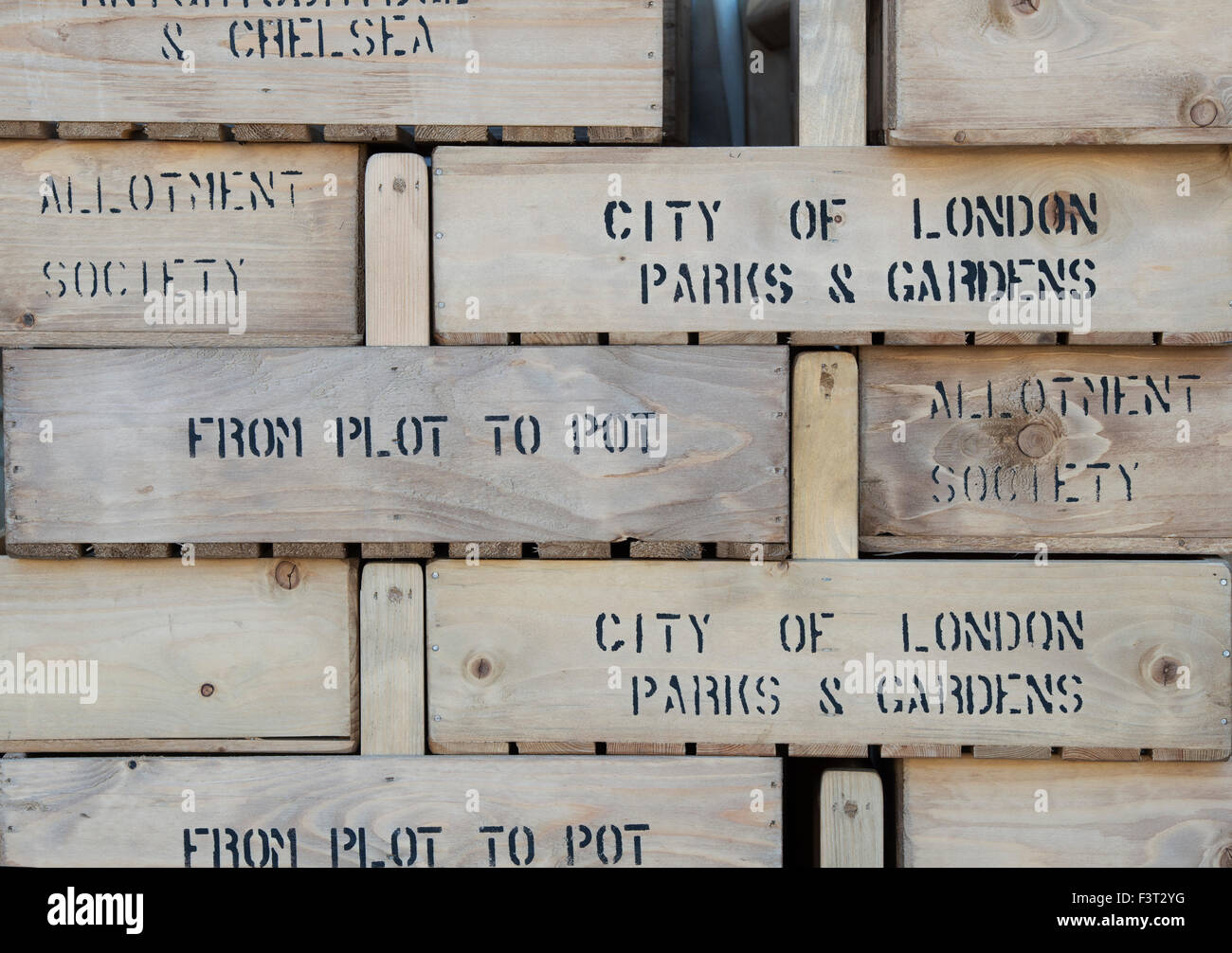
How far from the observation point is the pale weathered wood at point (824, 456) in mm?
2371

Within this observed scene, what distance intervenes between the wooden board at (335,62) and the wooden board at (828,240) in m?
0.15

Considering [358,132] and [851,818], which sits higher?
[358,132]

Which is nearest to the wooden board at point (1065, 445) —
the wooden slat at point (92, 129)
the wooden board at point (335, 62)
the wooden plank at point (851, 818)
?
the wooden plank at point (851, 818)

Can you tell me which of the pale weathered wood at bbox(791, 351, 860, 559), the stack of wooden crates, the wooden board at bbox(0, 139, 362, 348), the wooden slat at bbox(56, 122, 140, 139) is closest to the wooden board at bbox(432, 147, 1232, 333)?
the stack of wooden crates

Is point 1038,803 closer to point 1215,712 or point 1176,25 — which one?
point 1215,712

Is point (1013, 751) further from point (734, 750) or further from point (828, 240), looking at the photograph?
point (828, 240)

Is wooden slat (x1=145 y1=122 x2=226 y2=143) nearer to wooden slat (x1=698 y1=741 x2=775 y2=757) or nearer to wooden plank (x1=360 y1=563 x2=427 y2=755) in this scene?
wooden plank (x1=360 y1=563 x2=427 y2=755)

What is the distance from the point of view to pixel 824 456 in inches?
93.5

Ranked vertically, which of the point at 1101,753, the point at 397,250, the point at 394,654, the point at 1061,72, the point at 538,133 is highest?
the point at 1061,72

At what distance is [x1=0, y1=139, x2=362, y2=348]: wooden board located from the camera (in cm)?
237

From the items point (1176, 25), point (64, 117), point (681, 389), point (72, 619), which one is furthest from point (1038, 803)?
point (64, 117)

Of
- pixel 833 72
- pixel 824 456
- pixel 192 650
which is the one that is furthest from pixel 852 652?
pixel 192 650

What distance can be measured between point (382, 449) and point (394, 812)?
2.97 feet

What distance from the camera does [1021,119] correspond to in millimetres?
2271
